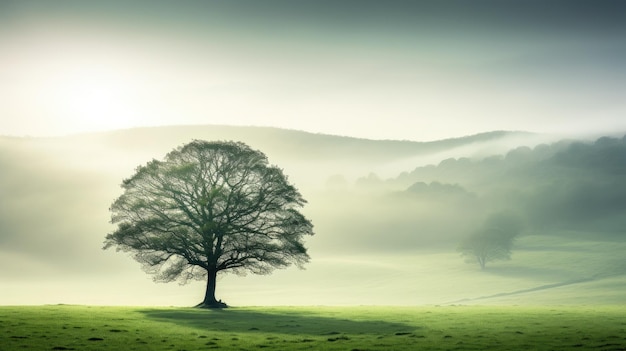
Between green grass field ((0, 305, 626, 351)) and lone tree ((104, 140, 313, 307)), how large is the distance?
6.38m

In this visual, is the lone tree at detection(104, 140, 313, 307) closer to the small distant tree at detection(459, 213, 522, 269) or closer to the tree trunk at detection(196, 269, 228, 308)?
the tree trunk at detection(196, 269, 228, 308)

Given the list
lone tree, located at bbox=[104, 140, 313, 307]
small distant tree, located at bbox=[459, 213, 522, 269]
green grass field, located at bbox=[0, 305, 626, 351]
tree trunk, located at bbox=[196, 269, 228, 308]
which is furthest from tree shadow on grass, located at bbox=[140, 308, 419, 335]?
small distant tree, located at bbox=[459, 213, 522, 269]

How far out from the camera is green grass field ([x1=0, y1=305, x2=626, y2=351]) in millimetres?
30859

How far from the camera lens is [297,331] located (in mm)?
38469

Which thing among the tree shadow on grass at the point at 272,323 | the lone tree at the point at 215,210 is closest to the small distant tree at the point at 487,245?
the lone tree at the point at 215,210

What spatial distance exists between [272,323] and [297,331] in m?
5.04

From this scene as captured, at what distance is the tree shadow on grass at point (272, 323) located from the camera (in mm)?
38750

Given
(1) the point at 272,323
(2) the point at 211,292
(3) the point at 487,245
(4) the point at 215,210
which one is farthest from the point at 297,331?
(3) the point at 487,245

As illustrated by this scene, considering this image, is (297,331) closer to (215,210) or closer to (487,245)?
(215,210)

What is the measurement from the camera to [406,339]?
34.1 m

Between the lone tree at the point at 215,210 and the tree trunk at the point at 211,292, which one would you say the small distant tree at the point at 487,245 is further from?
the tree trunk at the point at 211,292

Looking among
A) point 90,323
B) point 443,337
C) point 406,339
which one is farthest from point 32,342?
point 443,337

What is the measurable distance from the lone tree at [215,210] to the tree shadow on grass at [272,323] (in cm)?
614

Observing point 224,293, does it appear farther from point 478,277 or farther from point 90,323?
point 90,323
